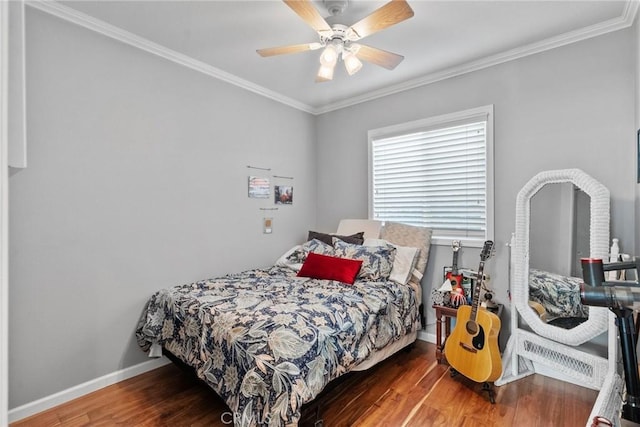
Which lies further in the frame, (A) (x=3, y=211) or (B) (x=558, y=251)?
(B) (x=558, y=251)

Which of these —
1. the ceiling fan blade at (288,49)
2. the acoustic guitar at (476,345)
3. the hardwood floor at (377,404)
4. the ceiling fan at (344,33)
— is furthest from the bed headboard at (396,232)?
the ceiling fan blade at (288,49)

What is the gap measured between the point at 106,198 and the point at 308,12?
1947 millimetres

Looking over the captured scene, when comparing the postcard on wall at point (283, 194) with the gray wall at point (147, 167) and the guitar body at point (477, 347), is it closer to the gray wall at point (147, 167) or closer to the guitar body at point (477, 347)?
the gray wall at point (147, 167)

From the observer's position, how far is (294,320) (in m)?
1.80

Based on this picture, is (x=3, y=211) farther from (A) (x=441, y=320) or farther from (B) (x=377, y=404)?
(A) (x=441, y=320)

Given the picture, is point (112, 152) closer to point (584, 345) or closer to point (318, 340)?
point (318, 340)

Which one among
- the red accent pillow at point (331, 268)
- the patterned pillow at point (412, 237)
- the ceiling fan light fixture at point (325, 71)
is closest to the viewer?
the ceiling fan light fixture at point (325, 71)

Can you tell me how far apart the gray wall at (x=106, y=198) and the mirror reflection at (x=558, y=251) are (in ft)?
8.66

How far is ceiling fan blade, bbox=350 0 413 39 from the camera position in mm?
1589

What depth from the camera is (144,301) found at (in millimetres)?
2549

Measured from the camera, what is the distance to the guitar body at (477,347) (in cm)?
211

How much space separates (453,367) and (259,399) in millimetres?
1570

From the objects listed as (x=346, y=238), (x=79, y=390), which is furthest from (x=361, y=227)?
(x=79, y=390)

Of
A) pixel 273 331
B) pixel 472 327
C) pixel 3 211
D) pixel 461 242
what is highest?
pixel 3 211
